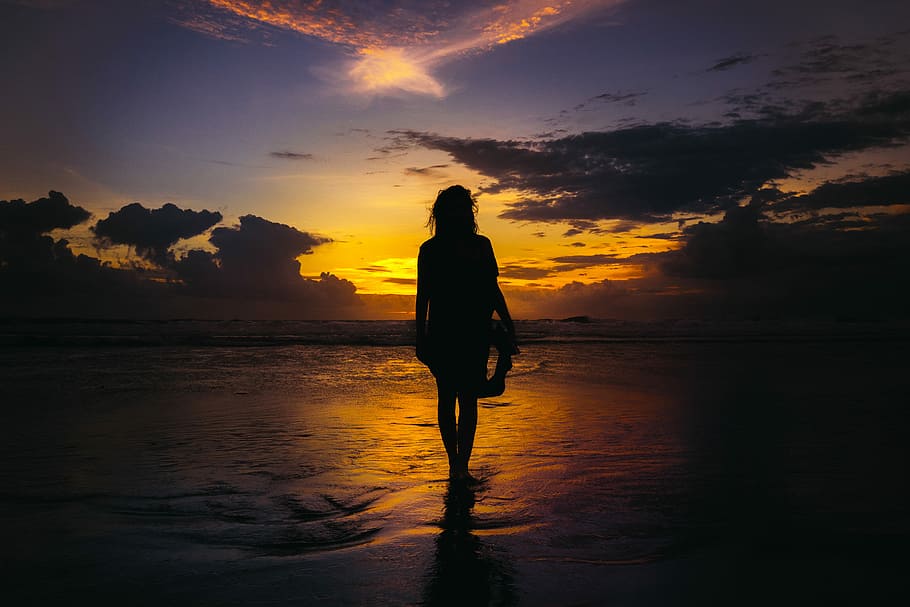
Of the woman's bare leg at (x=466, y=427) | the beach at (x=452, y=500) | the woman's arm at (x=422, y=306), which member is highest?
the woman's arm at (x=422, y=306)

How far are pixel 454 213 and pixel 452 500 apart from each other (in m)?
2.06

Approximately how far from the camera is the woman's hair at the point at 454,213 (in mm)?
4777

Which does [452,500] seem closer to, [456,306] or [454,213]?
[456,306]

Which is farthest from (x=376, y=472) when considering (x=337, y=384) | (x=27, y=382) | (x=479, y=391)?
(x=27, y=382)

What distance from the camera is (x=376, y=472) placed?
485cm

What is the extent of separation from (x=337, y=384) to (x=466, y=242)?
702 cm

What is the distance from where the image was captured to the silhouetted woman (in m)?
4.74

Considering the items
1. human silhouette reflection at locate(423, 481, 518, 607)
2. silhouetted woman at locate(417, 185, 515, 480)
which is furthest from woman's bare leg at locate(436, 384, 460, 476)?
human silhouette reflection at locate(423, 481, 518, 607)

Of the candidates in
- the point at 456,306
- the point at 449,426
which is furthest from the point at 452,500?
the point at 456,306

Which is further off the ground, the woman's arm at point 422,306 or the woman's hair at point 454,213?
the woman's hair at point 454,213

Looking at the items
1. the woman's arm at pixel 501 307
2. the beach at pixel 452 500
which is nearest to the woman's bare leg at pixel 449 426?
the beach at pixel 452 500

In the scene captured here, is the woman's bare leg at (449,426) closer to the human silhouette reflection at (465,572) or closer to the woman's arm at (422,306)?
the woman's arm at (422,306)

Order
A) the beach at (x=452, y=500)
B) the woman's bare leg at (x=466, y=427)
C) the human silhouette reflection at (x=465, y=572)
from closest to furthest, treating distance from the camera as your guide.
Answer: the human silhouette reflection at (x=465, y=572) < the beach at (x=452, y=500) < the woman's bare leg at (x=466, y=427)

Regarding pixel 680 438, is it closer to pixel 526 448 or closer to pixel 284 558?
pixel 526 448
